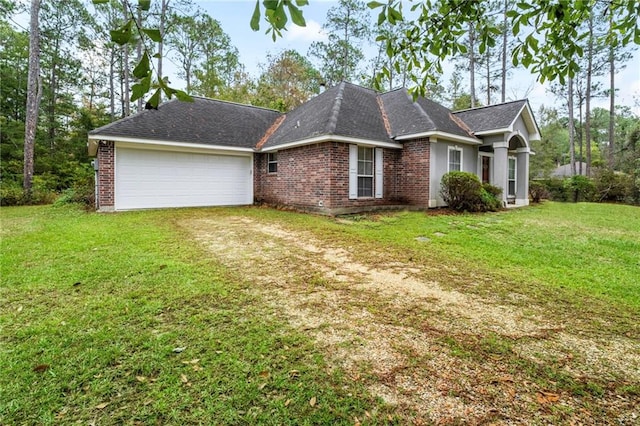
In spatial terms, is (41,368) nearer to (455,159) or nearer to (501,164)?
(455,159)

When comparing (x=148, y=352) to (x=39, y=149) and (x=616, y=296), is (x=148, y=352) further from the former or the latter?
(x=39, y=149)

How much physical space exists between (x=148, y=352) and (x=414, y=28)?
11.3 ft

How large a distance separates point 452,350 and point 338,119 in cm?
962

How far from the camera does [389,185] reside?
484 inches

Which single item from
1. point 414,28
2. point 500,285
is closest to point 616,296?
point 500,285

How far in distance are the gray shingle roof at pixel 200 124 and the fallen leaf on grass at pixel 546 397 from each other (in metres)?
11.0

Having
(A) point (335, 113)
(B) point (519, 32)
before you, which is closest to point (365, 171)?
(A) point (335, 113)

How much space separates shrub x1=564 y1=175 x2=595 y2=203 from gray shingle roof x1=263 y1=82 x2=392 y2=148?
11959mm

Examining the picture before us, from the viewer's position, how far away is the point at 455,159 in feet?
40.9

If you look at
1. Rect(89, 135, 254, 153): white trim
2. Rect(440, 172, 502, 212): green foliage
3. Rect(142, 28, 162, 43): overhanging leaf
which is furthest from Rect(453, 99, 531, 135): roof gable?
Rect(142, 28, 162, 43): overhanging leaf

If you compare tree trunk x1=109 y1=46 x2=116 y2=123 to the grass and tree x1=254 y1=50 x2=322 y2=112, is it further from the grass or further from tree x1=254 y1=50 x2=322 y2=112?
the grass

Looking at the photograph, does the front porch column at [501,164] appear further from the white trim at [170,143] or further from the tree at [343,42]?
the tree at [343,42]

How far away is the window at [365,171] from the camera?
1148 centimetres

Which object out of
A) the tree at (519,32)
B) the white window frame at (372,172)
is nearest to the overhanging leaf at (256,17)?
the tree at (519,32)
